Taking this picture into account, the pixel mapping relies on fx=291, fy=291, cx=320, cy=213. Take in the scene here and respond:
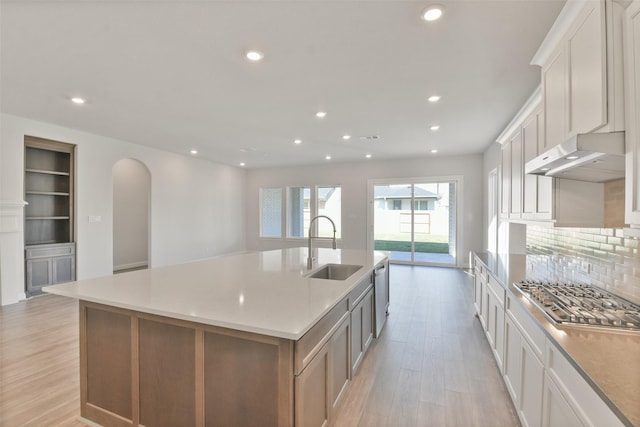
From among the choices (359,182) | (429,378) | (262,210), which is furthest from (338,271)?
(262,210)

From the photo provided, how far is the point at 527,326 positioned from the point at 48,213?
6.66 meters

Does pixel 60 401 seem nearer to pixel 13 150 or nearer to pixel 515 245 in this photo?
pixel 13 150

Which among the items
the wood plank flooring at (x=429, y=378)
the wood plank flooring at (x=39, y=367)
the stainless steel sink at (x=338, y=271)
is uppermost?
the stainless steel sink at (x=338, y=271)

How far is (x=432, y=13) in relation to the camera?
1905mm

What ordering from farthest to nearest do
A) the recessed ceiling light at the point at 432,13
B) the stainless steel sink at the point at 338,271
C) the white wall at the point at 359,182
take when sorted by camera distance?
the white wall at the point at 359,182 → the stainless steel sink at the point at 338,271 → the recessed ceiling light at the point at 432,13

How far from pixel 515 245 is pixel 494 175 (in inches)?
91.5

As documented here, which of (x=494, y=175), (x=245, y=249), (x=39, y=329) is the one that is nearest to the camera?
(x=39, y=329)

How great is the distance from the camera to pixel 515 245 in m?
3.53

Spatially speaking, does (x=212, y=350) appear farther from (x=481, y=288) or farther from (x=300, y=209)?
(x=300, y=209)

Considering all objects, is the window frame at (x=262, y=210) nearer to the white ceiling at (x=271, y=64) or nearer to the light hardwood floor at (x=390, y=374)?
the white ceiling at (x=271, y=64)

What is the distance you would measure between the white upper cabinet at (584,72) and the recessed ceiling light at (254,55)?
2011 millimetres

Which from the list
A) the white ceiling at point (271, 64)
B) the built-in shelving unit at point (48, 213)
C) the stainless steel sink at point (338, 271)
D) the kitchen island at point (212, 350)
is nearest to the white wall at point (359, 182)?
the white ceiling at point (271, 64)

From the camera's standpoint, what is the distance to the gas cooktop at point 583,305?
132 centimetres

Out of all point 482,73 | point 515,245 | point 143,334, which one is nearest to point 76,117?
point 143,334
